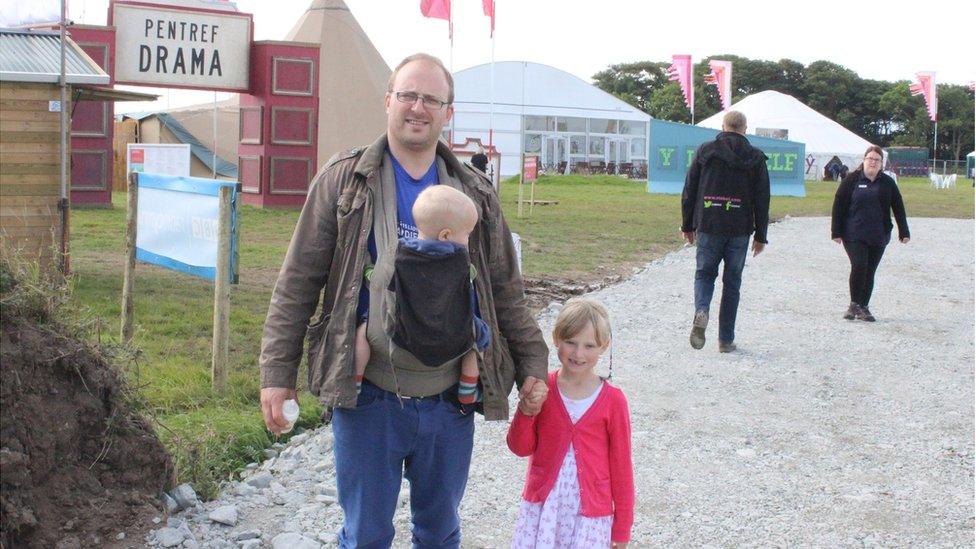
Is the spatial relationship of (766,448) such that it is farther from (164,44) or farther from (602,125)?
(602,125)

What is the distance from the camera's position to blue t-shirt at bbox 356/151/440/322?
309cm

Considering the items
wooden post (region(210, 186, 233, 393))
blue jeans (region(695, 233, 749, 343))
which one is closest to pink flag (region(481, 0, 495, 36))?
blue jeans (region(695, 233, 749, 343))

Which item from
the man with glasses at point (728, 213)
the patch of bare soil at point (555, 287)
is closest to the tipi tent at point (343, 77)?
the patch of bare soil at point (555, 287)

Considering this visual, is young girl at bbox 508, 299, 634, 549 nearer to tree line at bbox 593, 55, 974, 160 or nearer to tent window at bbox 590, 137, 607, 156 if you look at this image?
tent window at bbox 590, 137, 607, 156

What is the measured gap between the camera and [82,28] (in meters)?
20.3

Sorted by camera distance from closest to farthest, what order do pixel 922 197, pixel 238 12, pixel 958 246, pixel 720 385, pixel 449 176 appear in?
pixel 449 176, pixel 720 385, pixel 958 246, pixel 238 12, pixel 922 197

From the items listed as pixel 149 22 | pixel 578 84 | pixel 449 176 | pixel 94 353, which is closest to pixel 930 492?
pixel 449 176

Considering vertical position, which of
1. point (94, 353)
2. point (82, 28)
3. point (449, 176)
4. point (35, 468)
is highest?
point (82, 28)

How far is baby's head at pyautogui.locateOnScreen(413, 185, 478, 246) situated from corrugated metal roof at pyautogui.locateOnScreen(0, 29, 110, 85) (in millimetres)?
8167

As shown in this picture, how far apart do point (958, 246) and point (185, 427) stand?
17.0 meters

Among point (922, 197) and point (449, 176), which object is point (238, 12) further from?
point (922, 197)

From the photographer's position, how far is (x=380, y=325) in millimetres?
3037

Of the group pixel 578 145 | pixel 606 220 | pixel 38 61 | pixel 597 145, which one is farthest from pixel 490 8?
pixel 597 145

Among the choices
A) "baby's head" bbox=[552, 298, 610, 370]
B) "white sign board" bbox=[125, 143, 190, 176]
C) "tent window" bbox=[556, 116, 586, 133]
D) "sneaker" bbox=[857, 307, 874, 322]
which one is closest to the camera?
"baby's head" bbox=[552, 298, 610, 370]
